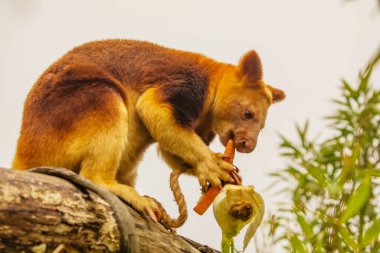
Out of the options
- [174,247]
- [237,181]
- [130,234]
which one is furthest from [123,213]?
[237,181]

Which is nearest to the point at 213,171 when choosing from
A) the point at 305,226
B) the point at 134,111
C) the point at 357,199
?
the point at 134,111

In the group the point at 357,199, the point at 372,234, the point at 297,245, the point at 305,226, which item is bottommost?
the point at 297,245

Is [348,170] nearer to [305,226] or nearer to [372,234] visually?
[372,234]

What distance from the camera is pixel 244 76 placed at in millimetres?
6023

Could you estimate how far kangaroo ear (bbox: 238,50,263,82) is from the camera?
603 cm

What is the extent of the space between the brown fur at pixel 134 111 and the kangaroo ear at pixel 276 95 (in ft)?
0.04

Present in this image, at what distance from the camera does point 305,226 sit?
258 cm

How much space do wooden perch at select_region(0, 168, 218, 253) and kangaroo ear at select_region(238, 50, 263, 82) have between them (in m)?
3.10

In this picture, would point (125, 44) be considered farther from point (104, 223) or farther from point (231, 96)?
point (104, 223)

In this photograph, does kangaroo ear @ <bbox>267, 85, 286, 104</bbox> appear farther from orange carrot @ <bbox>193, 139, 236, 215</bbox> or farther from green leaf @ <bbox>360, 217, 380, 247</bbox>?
green leaf @ <bbox>360, 217, 380, 247</bbox>

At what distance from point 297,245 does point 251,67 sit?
3.62 metres

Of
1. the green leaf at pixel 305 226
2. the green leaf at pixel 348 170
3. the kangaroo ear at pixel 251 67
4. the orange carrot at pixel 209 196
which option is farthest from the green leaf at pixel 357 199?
the kangaroo ear at pixel 251 67

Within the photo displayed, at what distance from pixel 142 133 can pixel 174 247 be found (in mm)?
1848

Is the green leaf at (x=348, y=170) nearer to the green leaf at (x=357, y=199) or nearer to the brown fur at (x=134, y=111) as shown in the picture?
the green leaf at (x=357, y=199)
